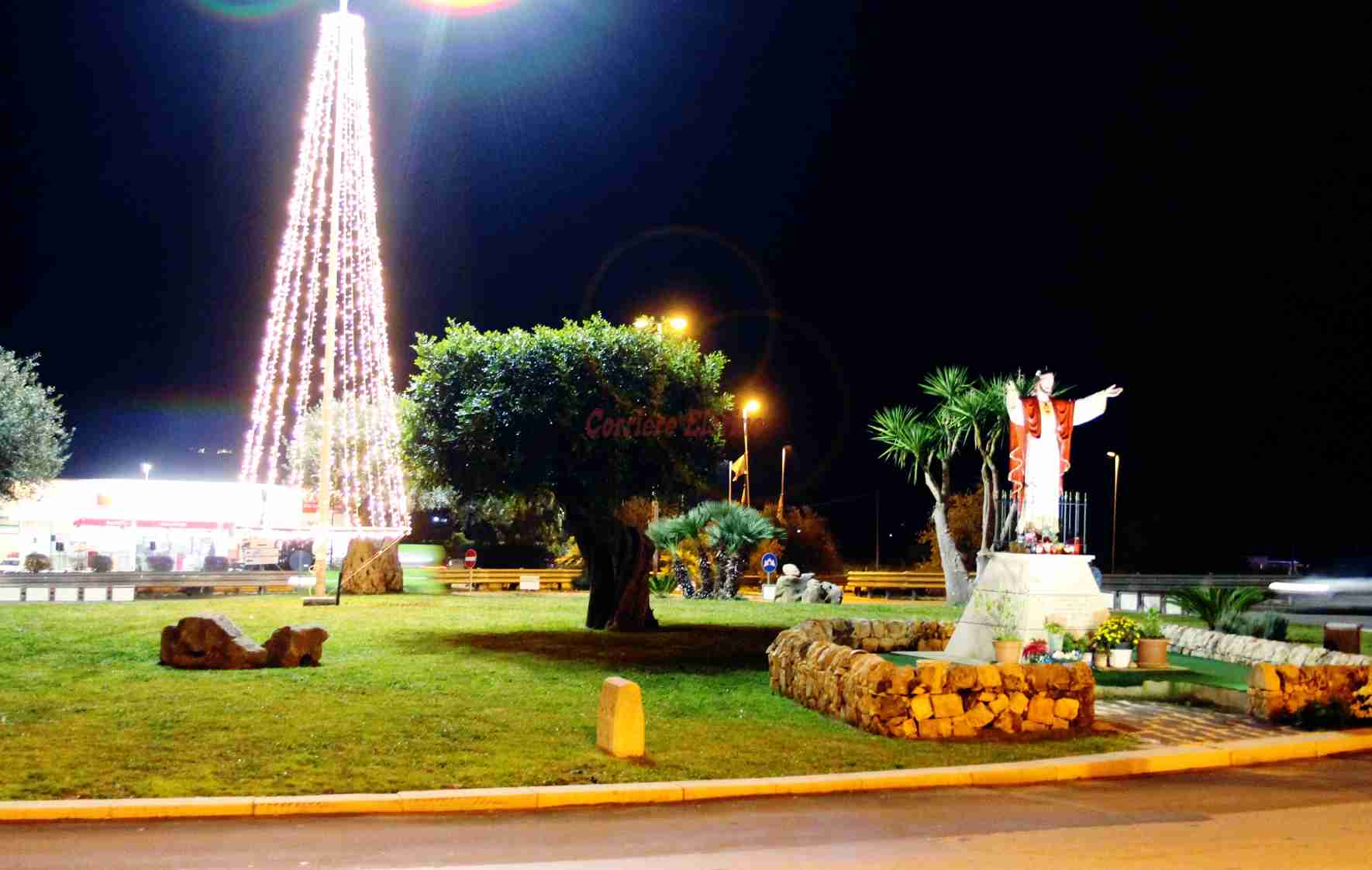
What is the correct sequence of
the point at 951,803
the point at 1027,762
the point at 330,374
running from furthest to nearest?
the point at 330,374 < the point at 1027,762 < the point at 951,803

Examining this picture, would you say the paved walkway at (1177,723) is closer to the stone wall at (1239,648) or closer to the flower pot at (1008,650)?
the flower pot at (1008,650)

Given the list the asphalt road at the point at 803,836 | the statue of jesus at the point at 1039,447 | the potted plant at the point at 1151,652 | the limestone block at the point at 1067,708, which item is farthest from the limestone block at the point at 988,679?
the potted plant at the point at 1151,652

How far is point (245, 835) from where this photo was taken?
880 cm

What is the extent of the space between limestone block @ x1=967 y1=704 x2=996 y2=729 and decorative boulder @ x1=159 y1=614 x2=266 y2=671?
31.1ft

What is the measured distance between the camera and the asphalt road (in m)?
8.14

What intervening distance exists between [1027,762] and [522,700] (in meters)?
5.90

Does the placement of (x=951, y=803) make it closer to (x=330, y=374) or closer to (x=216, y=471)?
(x=330, y=374)

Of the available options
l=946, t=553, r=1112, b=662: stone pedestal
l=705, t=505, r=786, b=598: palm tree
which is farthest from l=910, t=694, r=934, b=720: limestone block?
l=705, t=505, r=786, b=598: palm tree

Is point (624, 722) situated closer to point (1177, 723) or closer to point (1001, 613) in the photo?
point (1177, 723)

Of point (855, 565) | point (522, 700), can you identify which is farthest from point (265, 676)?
point (855, 565)

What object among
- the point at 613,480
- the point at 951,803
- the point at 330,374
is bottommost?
the point at 951,803

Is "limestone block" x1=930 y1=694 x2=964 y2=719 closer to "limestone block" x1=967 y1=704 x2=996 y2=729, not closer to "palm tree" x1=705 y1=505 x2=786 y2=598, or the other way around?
"limestone block" x1=967 y1=704 x2=996 y2=729

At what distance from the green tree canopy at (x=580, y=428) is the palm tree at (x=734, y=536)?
37.4 feet

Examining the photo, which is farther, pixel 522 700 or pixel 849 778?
pixel 522 700
